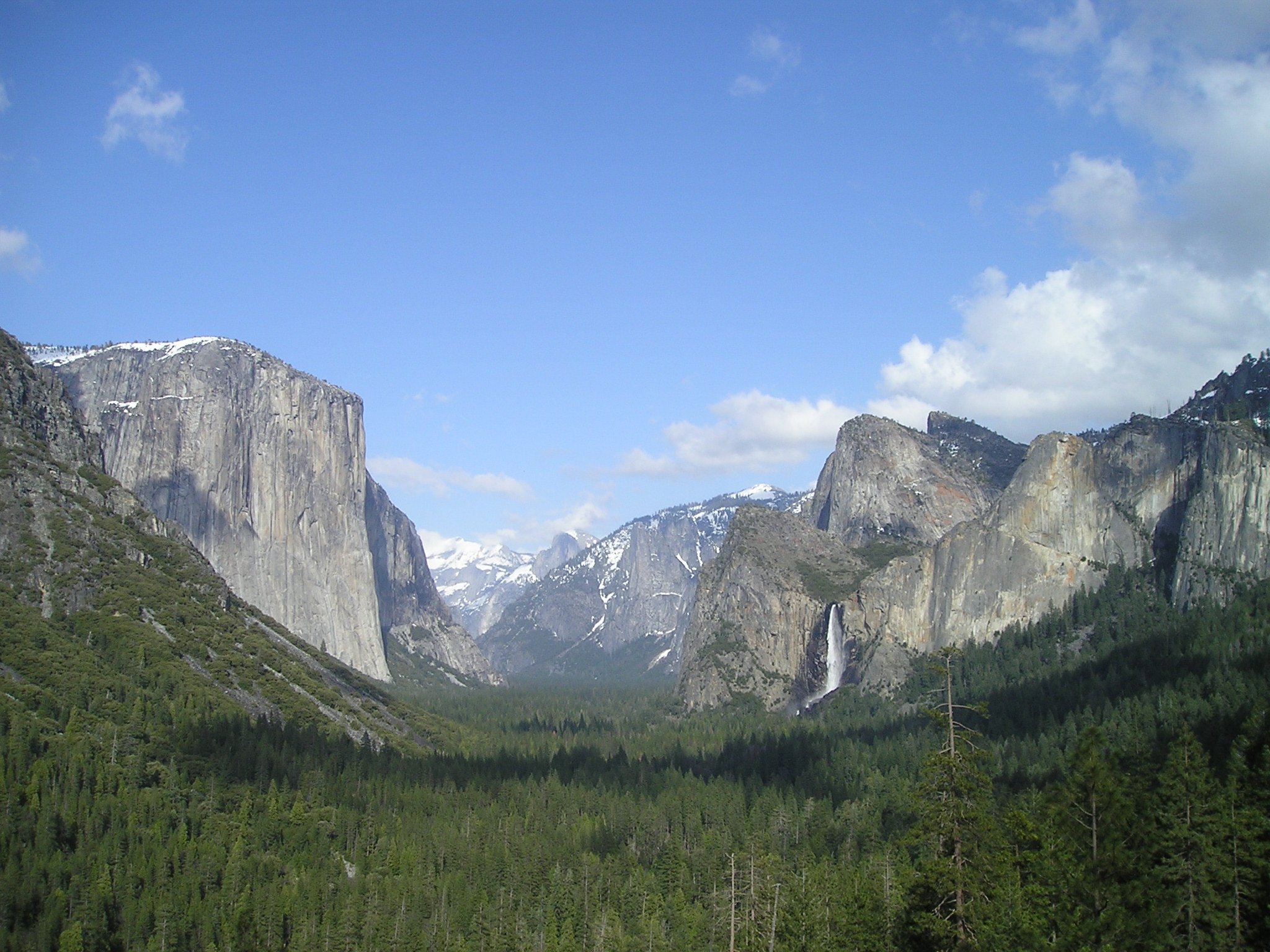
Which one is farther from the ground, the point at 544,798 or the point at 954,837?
the point at 954,837

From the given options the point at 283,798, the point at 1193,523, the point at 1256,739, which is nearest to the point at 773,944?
the point at 1256,739

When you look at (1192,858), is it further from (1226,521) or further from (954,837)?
(1226,521)

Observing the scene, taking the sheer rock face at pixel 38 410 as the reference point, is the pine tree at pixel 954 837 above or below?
below

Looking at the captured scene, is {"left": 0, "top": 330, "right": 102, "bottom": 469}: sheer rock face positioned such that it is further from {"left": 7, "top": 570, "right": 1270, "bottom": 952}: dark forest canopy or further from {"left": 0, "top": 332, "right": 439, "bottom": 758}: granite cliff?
{"left": 7, "top": 570, "right": 1270, "bottom": 952}: dark forest canopy

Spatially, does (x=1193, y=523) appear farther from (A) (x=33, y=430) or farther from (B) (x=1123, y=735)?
(A) (x=33, y=430)

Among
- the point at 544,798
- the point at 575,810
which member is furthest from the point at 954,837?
the point at 544,798

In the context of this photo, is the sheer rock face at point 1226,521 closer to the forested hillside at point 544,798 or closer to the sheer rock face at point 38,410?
the forested hillside at point 544,798

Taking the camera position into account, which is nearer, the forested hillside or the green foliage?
the green foliage

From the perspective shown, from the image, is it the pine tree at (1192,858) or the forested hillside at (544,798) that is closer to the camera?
the pine tree at (1192,858)

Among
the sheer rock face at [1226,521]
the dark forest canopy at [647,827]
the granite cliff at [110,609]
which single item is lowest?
the dark forest canopy at [647,827]

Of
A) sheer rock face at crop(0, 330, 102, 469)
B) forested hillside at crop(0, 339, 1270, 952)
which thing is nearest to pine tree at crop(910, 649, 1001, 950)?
forested hillside at crop(0, 339, 1270, 952)

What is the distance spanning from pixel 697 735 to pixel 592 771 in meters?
49.1

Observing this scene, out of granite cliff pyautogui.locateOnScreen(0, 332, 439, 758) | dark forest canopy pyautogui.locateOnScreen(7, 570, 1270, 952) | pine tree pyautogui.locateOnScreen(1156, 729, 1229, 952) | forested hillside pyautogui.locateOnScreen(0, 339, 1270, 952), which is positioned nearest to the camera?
pine tree pyautogui.locateOnScreen(1156, 729, 1229, 952)

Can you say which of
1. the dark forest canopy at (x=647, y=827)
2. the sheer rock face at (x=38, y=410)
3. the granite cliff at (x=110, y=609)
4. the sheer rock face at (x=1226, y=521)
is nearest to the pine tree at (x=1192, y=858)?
the dark forest canopy at (x=647, y=827)
